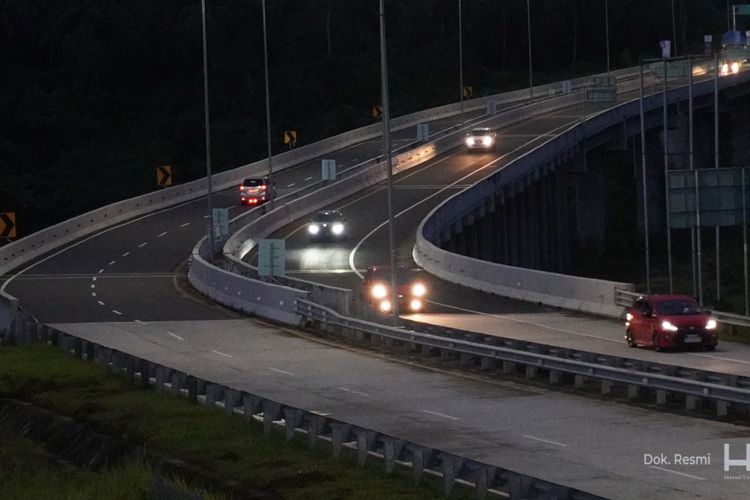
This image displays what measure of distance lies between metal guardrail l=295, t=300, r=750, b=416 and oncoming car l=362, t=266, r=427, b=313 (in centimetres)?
467

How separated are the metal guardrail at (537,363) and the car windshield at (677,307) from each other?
17.2ft

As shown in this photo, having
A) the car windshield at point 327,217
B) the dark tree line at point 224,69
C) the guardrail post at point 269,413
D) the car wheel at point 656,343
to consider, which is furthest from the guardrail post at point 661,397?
the dark tree line at point 224,69

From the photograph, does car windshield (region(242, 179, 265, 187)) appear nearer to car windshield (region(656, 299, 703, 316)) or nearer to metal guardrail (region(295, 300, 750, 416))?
metal guardrail (region(295, 300, 750, 416))

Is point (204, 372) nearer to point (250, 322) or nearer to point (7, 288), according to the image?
point (250, 322)

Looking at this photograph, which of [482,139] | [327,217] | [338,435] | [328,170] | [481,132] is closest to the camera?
[338,435]

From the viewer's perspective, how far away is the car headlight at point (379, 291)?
49419 millimetres

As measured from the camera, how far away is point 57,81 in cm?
15412

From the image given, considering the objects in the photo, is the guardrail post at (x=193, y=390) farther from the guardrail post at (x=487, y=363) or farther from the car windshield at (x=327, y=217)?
the car windshield at (x=327, y=217)

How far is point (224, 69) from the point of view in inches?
6206

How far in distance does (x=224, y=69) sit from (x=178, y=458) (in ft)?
445

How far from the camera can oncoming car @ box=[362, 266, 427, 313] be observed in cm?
4884

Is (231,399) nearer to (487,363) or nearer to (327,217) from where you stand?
(487,363)

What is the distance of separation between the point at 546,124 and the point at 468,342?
258 ft

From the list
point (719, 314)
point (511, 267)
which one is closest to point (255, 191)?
point (511, 267)
